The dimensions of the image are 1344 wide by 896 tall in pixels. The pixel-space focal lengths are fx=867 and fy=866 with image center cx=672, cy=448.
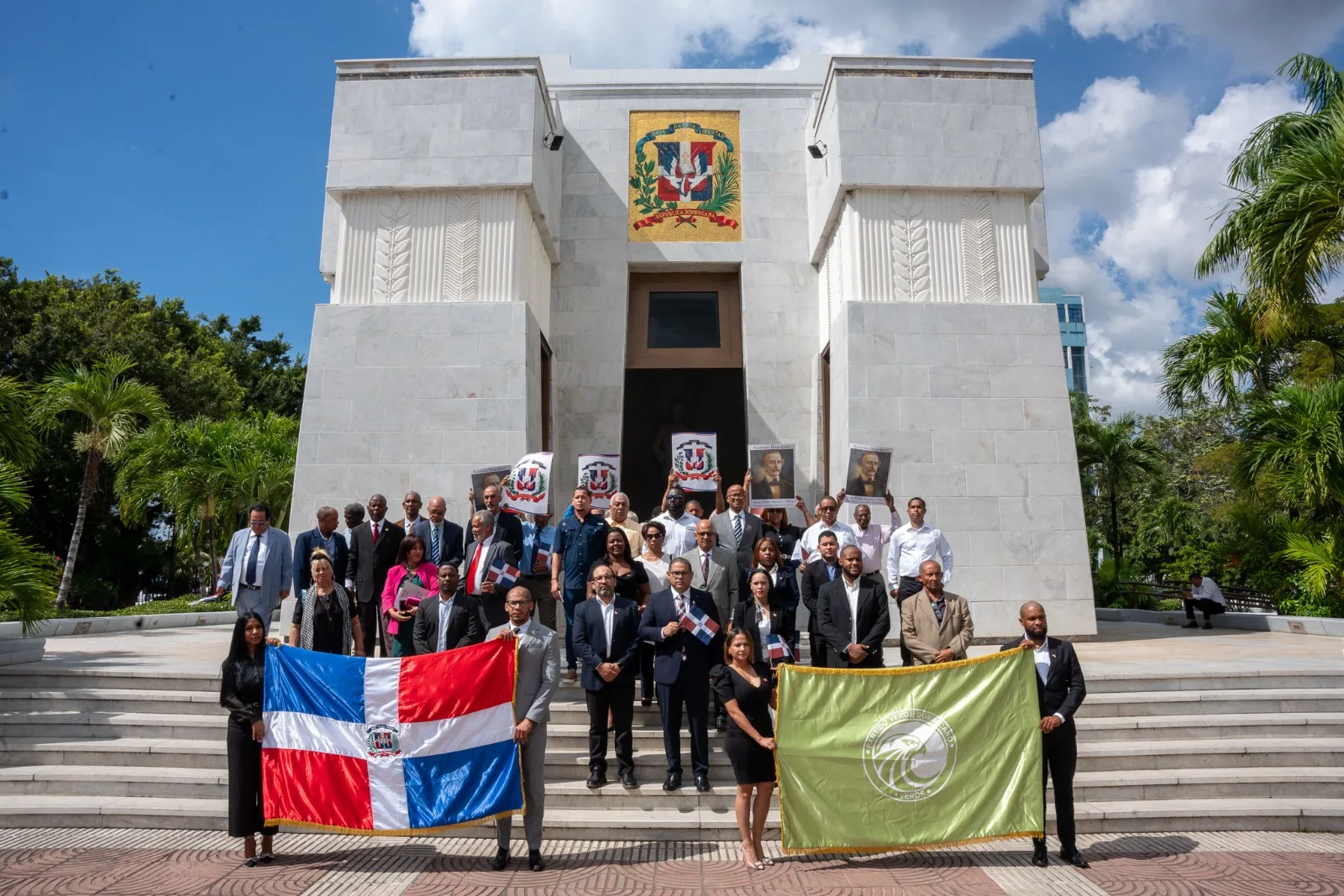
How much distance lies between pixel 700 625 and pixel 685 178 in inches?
457

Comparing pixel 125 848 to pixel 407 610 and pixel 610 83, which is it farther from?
pixel 610 83

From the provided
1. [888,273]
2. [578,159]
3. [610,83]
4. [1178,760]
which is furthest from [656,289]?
[1178,760]

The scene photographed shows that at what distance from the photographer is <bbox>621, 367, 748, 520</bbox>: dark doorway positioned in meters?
16.8

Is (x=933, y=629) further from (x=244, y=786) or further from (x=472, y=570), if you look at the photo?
(x=244, y=786)

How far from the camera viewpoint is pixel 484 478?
33.1ft

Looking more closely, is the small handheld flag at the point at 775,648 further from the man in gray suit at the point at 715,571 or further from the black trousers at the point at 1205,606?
the black trousers at the point at 1205,606

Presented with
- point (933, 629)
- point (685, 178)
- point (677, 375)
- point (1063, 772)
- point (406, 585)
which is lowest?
point (1063, 772)

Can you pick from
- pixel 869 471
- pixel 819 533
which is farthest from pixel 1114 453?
pixel 819 533

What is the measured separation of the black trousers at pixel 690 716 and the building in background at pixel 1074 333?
130442mm

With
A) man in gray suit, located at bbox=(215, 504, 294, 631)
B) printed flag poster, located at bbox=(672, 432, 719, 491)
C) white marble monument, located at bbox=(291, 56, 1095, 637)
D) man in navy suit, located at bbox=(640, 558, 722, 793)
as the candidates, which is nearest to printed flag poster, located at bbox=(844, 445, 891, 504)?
printed flag poster, located at bbox=(672, 432, 719, 491)

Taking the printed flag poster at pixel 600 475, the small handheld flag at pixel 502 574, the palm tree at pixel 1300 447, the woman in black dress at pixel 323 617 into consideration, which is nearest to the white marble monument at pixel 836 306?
the printed flag poster at pixel 600 475

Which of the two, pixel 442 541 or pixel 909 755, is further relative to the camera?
pixel 442 541

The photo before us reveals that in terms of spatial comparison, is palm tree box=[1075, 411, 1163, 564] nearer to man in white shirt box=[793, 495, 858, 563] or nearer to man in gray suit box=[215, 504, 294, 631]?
man in white shirt box=[793, 495, 858, 563]

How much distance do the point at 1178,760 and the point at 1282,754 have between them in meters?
0.90
